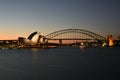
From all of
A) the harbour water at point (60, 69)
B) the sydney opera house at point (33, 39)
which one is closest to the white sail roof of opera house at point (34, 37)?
the sydney opera house at point (33, 39)

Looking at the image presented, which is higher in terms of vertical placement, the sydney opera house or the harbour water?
the sydney opera house

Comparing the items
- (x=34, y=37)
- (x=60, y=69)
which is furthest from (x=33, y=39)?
(x=60, y=69)

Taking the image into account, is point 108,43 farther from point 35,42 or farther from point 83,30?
point 35,42

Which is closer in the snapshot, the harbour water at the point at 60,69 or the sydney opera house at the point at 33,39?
the harbour water at the point at 60,69

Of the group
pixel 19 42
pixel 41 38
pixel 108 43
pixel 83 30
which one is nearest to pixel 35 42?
pixel 41 38

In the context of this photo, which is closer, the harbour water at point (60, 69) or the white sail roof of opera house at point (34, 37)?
the harbour water at point (60, 69)

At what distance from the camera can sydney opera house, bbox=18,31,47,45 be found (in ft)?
525

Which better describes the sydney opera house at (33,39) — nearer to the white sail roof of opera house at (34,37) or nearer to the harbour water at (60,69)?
the white sail roof of opera house at (34,37)

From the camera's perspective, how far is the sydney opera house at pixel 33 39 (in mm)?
159875

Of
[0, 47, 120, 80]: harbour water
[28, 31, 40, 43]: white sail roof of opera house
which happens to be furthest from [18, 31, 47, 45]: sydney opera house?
[0, 47, 120, 80]: harbour water

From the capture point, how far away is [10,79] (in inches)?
1286

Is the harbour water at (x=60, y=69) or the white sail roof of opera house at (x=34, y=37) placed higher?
the white sail roof of opera house at (x=34, y=37)

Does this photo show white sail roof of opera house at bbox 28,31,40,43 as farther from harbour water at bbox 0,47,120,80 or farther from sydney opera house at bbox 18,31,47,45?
harbour water at bbox 0,47,120,80

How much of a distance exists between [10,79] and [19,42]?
148m
